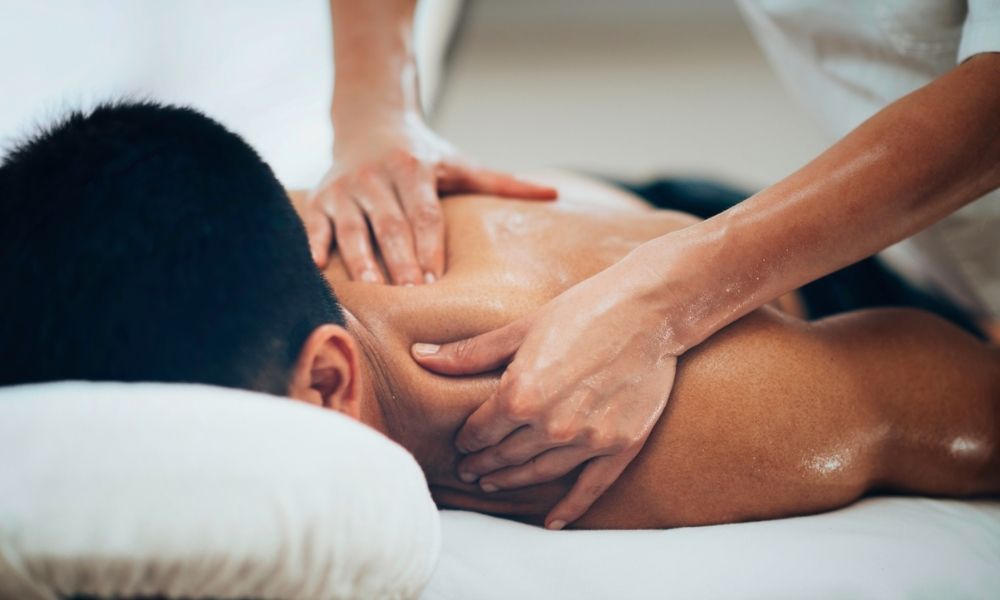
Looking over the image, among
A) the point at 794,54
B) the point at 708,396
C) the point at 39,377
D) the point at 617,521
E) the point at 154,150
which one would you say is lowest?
the point at 617,521

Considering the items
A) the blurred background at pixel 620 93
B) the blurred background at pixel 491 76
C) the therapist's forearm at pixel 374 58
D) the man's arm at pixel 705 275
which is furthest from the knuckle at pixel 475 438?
the blurred background at pixel 620 93

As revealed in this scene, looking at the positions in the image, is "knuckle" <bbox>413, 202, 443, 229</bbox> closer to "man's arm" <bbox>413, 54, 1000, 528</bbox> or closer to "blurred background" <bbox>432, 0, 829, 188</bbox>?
"man's arm" <bbox>413, 54, 1000, 528</bbox>

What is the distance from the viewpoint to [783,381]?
91 cm

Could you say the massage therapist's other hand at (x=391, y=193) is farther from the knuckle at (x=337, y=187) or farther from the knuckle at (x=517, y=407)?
the knuckle at (x=517, y=407)

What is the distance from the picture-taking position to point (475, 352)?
2.87 feet

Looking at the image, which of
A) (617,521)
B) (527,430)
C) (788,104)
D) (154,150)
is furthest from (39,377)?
(788,104)

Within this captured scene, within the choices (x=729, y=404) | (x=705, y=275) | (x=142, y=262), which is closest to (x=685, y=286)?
(x=705, y=275)

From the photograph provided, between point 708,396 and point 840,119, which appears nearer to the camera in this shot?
point 708,396

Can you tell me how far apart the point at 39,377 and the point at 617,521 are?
550 mm

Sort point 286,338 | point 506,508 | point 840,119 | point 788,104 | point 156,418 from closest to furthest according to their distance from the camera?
1. point 156,418
2. point 286,338
3. point 506,508
4. point 840,119
5. point 788,104

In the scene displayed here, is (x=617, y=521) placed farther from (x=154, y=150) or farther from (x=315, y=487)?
(x=154, y=150)

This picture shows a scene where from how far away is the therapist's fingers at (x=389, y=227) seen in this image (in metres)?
0.97

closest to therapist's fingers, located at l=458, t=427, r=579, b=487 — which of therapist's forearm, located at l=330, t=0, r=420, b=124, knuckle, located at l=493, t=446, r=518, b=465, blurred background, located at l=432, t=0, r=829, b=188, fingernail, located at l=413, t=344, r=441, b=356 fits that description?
knuckle, located at l=493, t=446, r=518, b=465

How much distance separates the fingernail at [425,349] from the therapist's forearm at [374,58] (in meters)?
0.41
